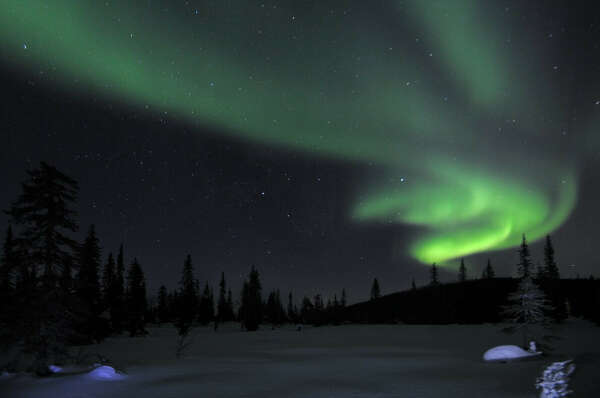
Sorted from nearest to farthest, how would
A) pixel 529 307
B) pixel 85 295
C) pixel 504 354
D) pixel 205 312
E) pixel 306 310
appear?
pixel 504 354
pixel 529 307
pixel 85 295
pixel 205 312
pixel 306 310

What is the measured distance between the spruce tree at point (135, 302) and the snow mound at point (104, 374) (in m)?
38.5

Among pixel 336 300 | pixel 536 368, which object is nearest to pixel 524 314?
pixel 536 368

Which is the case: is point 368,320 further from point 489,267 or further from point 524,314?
point 524,314

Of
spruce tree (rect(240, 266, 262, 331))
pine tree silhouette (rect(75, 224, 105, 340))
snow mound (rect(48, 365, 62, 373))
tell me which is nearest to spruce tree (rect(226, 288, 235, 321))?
spruce tree (rect(240, 266, 262, 331))

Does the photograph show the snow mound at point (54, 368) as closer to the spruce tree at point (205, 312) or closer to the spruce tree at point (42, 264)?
the spruce tree at point (42, 264)

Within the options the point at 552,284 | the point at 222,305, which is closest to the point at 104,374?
the point at 552,284

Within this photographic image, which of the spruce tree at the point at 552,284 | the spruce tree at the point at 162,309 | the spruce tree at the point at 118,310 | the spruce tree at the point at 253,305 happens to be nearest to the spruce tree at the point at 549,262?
the spruce tree at the point at 552,284

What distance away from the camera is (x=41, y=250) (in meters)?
17.8

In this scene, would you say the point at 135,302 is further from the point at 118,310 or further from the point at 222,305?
the point at 222,305

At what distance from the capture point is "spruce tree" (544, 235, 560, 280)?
73.2 metres

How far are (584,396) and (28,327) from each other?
20545 millimetres

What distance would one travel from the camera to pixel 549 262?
244ft

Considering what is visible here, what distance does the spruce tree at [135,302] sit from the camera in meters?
52.0

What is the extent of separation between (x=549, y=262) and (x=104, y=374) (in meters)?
80.3
